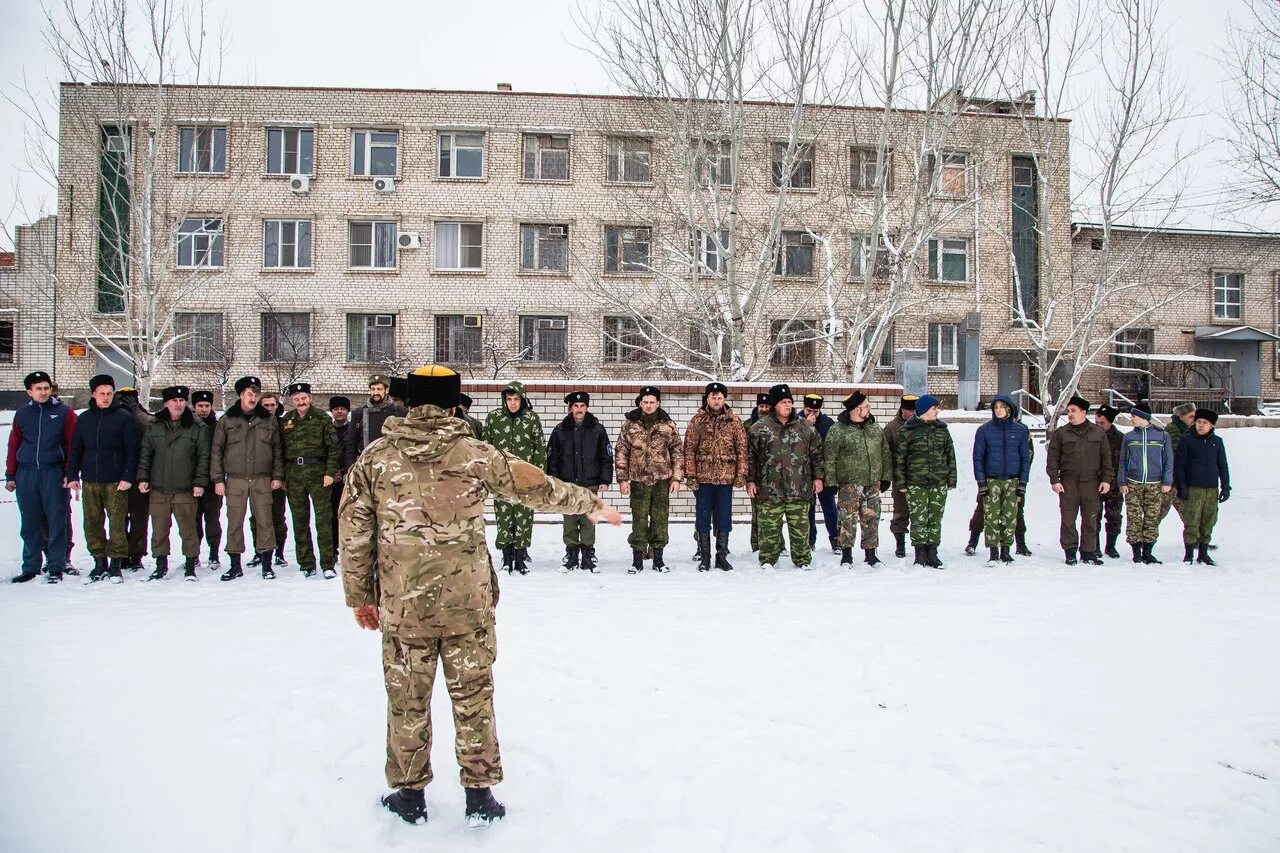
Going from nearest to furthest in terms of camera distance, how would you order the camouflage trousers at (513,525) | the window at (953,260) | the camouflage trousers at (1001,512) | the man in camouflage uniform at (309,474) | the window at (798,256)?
the man in camouflage uniform at (309,474) < the camouflage trousers at (513,525) < the camouflage trousers at (1001,512) < the window at (798,256) < the window at (953,260)

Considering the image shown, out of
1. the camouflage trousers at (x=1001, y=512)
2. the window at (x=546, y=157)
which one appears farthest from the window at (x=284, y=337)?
the camouflage trousers at (x=1001, y=512)

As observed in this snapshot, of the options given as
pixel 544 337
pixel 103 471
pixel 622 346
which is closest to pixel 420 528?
pixel 103 471

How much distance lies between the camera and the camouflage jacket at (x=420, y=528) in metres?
3.42

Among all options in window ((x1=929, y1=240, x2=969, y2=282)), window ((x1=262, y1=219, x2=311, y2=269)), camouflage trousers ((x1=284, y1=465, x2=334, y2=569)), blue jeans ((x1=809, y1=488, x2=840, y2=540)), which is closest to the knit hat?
camouflage trousers ((x1=284, y1=465, x2=334, y2=569))

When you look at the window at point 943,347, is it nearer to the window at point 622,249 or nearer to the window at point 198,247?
the window at point 622,249

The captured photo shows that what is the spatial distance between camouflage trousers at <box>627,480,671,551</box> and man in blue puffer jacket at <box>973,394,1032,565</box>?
3706 millimetres

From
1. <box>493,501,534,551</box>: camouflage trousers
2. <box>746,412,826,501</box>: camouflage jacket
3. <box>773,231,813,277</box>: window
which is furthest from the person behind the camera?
<box>773,231,813,277</box>: window

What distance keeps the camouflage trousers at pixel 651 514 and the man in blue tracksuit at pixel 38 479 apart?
580 centimetres

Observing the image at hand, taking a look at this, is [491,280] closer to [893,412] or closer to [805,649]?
[893,412]

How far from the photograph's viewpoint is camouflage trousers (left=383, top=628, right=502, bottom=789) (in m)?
3.42

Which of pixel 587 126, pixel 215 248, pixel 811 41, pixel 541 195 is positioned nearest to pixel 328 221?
pixel 215 248

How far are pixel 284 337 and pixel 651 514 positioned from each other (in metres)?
19.8

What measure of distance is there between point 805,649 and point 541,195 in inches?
896

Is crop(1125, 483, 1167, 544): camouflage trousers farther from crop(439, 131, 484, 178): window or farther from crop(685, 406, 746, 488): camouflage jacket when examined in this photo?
crop(439, 131, 484, 178): window
